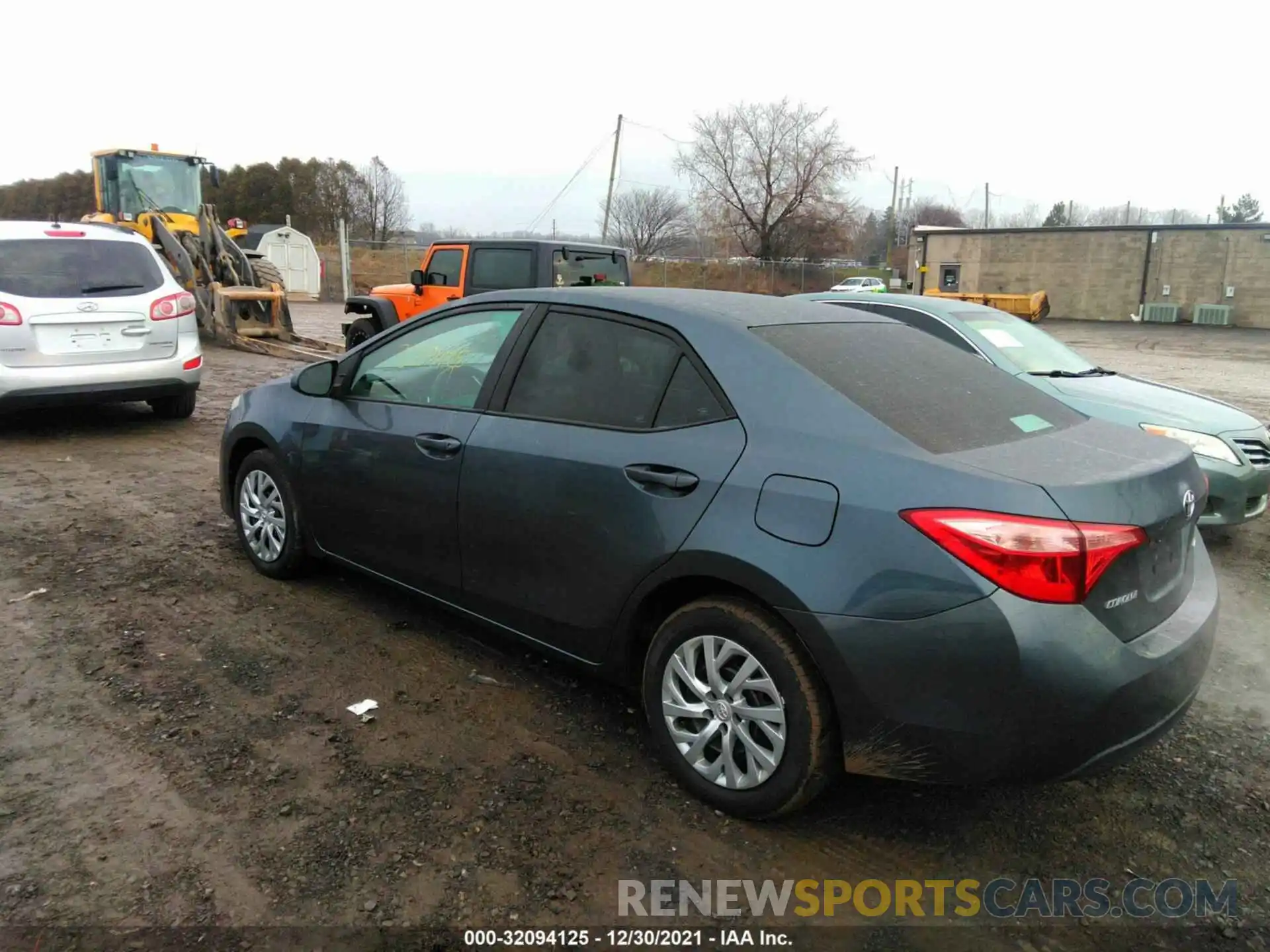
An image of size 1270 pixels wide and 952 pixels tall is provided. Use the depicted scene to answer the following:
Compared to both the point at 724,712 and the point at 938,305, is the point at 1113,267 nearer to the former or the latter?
the point at 938,305

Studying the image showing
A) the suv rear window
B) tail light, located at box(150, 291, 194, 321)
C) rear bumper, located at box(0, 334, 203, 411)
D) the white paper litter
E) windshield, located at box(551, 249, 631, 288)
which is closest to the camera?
the white paper litter

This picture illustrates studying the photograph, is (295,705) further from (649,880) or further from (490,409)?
(649,880)

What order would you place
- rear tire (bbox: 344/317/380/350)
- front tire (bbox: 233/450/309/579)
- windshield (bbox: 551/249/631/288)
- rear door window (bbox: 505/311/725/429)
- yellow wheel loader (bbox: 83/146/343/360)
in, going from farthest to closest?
yellow wheel loader (bbox: 83/146/343/360) → rear tire (bbox: 344/317/380/350) → windshield (bbox: 551/249/631/288) → front tire (bbox: 233/450/309/579) → rear door window (bbox: 505/311/725/429)

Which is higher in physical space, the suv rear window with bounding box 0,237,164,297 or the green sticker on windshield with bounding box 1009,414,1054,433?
the suv rear window with bounding box 0,237,164,297

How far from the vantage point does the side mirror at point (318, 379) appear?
4.30 meters

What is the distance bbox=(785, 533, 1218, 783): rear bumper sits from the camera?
2.32 meters

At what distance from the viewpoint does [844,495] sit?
2.54m

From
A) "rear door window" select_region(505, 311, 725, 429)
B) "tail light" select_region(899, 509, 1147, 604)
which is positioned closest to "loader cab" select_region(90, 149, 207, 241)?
"rear door window" select_region(505, 311, 725, 429)

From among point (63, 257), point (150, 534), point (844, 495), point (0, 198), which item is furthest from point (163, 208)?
point (0, 198)

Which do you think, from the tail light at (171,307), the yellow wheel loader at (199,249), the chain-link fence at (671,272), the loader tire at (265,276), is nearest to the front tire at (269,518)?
the tail light at (171,307)

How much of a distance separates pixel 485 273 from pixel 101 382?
521 centimetres

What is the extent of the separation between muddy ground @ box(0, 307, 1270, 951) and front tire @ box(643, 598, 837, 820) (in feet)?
0.48

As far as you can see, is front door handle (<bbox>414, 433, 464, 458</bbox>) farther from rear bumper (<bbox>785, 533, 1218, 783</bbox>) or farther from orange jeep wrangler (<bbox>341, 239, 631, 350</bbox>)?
orange jeep wrangler (<bbox>341, 239, 631, 350</bbox>)

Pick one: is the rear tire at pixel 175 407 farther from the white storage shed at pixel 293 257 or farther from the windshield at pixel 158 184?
the white storage shed at pixel 293 257
